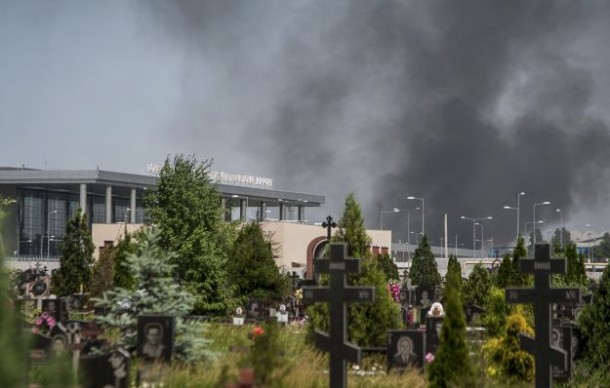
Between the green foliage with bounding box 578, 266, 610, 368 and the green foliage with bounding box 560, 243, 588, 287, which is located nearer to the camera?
the green foliage with bounding box 578, 266, 610, 368

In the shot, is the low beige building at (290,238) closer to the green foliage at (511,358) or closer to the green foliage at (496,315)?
the green foliage at (496,315)

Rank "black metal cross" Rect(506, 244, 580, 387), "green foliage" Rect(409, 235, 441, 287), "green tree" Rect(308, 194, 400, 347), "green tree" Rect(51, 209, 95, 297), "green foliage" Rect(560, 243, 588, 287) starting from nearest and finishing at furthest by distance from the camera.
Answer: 1. "black metal cross" Rect(506, 244, 580, 387)
2. "green tree" Rect(308, 194, 400, 347)
3. "green foliage" Rect(560, 243, 588, 287)
4. "green tree" Rect(51, 209, 95, 297)
5. "green foliage" Rect(409, 235, 441, 287)

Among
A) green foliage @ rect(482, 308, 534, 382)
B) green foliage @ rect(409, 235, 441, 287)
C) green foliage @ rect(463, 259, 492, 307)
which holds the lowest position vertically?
green foliage @ rect(482, 308, 534, 382)

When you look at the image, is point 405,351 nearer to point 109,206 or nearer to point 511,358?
point 511,358

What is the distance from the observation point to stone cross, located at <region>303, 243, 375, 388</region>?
1825 centimetres

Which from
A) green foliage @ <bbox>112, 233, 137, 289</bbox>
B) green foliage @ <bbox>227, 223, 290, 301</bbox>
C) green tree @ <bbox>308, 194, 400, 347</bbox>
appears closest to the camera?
green tree @ <bbox>308, 194, 400, 347</bbox>

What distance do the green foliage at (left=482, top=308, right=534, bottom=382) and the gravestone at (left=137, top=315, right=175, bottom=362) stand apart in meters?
7.12

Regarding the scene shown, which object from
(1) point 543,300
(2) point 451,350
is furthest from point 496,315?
(2) point 451,350

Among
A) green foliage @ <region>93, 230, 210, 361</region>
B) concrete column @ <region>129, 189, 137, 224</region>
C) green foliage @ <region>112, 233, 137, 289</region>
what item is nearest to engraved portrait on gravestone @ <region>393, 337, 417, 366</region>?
green foliage @ <region>93, 230, 210, 361</region>

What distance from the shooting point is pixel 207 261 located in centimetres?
4366

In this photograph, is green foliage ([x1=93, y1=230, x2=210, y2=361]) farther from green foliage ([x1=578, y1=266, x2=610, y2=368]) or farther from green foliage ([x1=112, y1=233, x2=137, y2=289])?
green foliage ([x1=112, y1=233, x2=137, y2=289])

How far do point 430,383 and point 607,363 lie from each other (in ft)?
23.5

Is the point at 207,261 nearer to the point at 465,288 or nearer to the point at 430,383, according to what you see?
the point at 465,288

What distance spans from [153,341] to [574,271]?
33.9 meters
